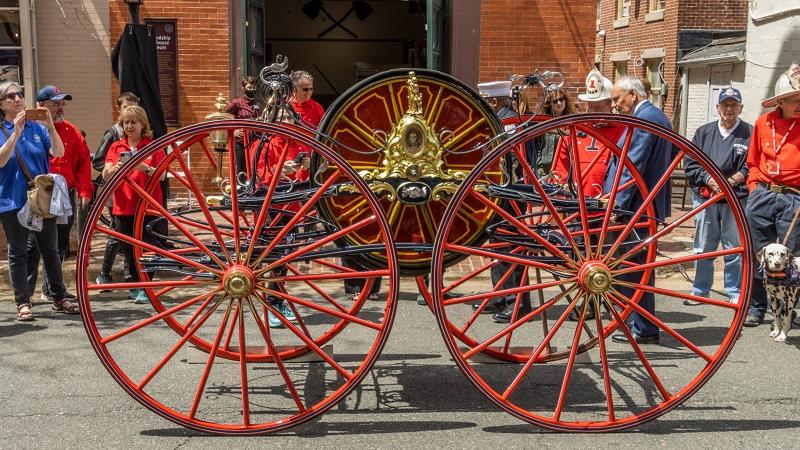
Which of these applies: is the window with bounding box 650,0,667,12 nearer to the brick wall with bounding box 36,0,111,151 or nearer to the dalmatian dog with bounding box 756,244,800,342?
the brick wall with bounding box 36,0,111,151

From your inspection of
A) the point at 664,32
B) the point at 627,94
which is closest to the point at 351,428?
the point at 627,94

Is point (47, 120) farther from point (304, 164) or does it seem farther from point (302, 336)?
point (302, 336)

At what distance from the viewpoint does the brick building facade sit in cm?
2181

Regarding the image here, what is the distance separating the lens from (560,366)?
225 inches

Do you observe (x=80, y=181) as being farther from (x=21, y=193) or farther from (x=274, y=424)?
(x=274, y=424)

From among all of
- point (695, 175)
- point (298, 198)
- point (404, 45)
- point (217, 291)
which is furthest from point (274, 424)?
point (404, 45)

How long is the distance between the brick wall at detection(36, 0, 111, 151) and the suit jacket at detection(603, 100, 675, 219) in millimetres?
7860

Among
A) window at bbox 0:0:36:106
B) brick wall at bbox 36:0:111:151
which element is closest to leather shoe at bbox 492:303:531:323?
brick wall at bbox 36:0:111:151

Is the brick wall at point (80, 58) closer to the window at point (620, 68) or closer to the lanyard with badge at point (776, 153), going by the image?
the lanyard with badge at point (776, 153)

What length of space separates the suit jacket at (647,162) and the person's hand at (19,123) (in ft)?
13.3

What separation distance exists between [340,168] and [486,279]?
180 inches

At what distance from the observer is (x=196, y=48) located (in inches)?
467

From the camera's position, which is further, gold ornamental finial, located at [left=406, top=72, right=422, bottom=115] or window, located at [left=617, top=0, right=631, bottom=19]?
window, located at [left=617, top=0, right=631, bottom=19]

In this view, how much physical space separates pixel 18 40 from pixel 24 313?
603cm
